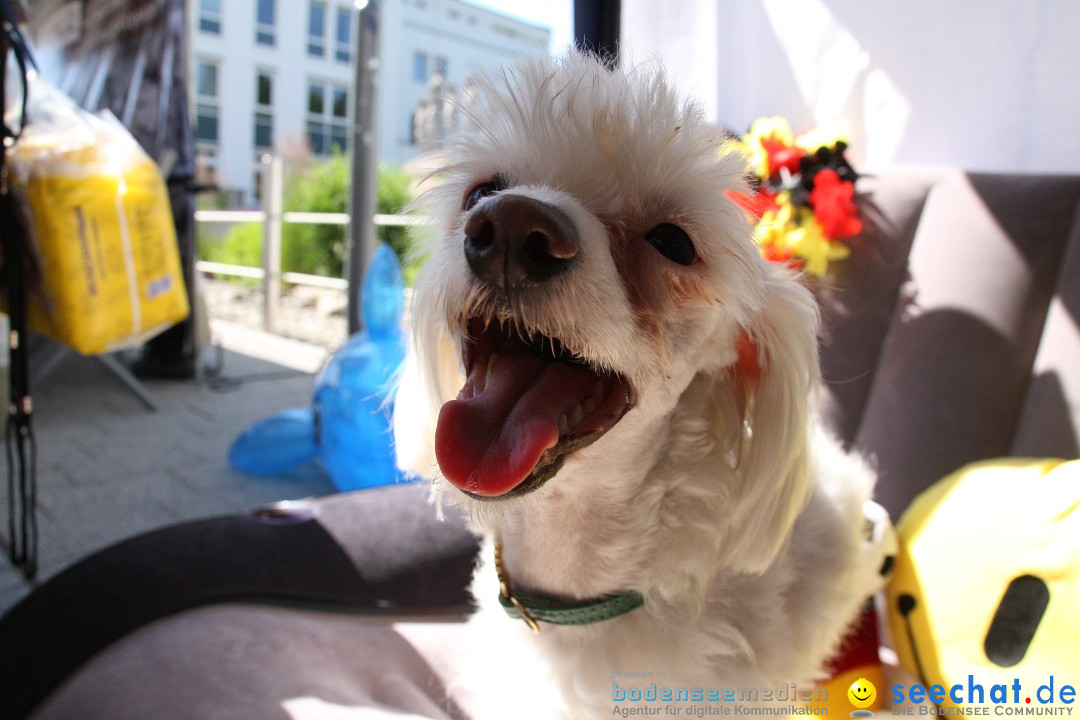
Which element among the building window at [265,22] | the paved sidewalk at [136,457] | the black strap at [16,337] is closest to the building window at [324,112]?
the building window at [265,22]

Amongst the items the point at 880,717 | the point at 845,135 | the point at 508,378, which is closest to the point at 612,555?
the point at 508,378

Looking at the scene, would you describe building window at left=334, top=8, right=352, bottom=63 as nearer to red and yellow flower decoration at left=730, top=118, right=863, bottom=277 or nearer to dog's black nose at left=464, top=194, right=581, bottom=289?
red and yellow flower decoration at left=730, top=118, right=863, bottom=277

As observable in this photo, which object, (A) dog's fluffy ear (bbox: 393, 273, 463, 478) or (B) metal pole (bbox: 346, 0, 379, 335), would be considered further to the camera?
(B) metal pole (bbox: 346, 0, 379, 335)

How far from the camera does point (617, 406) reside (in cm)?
78

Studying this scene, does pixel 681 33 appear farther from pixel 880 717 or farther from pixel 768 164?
pixel 880 717

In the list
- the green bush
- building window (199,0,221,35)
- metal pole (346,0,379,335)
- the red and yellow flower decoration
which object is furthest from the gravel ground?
building window (199,0,221,35)

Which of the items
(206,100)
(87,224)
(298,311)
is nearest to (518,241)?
(87,224)

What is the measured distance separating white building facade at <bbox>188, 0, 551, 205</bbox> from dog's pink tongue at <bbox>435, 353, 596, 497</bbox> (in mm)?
14205

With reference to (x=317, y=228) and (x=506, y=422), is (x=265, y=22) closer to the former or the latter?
(x=317, y=228)

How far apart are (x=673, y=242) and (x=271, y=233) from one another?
5553mm

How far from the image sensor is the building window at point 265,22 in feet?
54.8

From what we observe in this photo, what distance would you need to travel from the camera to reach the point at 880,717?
1.02 metres

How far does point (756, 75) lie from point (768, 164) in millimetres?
509

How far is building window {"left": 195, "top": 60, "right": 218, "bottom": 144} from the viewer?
1600 centimetres
